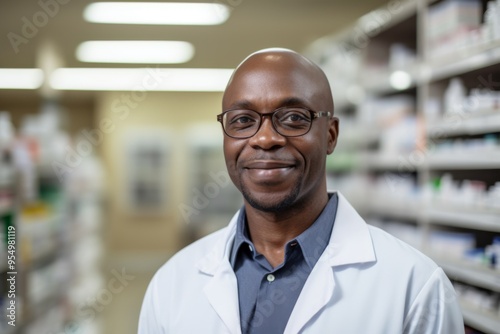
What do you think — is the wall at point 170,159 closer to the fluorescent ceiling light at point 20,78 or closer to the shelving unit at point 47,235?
the fluorescent ceiling light at point 20,78

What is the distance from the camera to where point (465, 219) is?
2943mm

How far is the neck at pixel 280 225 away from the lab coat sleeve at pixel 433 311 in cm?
35

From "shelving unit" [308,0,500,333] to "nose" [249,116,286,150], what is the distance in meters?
1.60

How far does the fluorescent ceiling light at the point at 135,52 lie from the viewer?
857 centimetres

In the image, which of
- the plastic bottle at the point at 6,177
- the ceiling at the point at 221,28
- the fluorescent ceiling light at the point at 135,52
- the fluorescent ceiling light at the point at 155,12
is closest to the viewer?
the plastic bottle at the point at 6,177

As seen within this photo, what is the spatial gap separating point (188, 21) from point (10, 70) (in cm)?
510

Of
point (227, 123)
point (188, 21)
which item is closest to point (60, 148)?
point (188, 21)

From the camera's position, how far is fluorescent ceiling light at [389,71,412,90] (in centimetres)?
408

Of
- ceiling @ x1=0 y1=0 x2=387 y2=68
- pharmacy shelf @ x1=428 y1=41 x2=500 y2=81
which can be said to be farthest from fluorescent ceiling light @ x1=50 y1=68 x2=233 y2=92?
pharmacy shelf @ x1=428 y1=41 x2=500 y2=81

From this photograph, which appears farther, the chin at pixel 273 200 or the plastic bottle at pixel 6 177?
the plastic bottle at pixel 6 177

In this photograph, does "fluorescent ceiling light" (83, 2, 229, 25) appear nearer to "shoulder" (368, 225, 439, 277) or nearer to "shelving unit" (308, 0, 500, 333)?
"shelving unit" (308, 0, 500, 333)

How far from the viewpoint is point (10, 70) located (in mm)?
10641

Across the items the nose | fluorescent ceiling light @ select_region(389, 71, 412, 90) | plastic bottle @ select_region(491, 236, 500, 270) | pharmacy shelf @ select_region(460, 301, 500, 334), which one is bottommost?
pharmacy shelf @ select_region(460, 301, 500, 334)

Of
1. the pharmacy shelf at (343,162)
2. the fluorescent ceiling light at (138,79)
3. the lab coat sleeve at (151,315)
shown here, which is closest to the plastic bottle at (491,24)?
the lab coat sleeve at (151,315)
